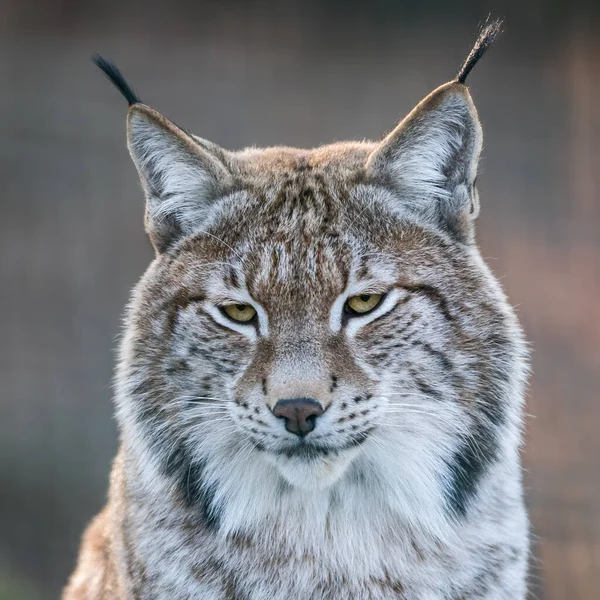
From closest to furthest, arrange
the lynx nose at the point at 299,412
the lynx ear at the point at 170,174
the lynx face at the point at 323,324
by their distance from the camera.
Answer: the lynx nose at the point at 299,412, the lynx face at the point at 323,324, the lynx ear at the point at 170,174

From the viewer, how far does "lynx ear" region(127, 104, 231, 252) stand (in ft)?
12.9

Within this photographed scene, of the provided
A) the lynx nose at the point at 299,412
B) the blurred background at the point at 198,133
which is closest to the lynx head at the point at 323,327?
the lynx nose at the point at 299,412

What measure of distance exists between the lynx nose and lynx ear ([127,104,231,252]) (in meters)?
1.02

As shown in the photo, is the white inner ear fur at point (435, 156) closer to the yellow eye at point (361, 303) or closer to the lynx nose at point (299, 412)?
the yellow eye at point (361, 303)

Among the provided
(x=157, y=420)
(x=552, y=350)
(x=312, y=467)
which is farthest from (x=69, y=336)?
(x=312, y=467)

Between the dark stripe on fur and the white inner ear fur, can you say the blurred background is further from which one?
the dark stripe on fur

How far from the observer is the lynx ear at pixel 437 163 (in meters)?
3.80

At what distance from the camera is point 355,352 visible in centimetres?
356

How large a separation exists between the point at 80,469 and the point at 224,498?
461cm

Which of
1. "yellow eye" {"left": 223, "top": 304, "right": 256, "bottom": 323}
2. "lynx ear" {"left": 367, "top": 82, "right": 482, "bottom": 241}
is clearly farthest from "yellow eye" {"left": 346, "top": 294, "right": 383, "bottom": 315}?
"lynx ear" {"left": 367, "top": 82, "right": 482, "bottom": 241}

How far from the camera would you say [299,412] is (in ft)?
11.0

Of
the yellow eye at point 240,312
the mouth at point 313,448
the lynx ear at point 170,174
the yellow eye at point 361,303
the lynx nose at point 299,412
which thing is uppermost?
the lynx ear at point 170,174

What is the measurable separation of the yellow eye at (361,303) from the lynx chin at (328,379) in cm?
1

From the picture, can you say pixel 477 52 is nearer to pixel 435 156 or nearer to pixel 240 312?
pixel 435 156
